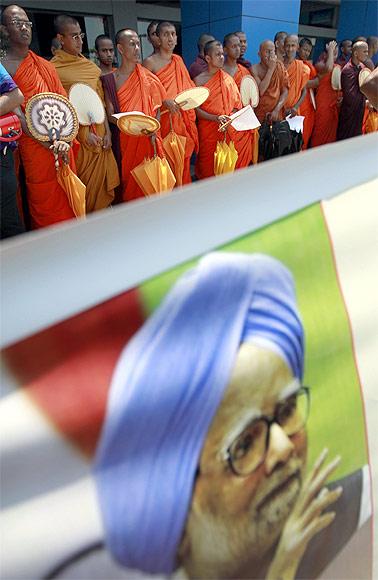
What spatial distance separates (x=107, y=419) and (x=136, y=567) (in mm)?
160

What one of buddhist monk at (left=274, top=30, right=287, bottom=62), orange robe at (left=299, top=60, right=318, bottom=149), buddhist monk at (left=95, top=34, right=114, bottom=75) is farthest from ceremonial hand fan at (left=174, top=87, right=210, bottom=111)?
orange robe at (left=299, top=60, right=318, bottom=149)

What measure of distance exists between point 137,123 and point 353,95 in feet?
10.9

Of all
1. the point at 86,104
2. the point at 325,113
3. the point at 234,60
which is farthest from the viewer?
the point at 325,113

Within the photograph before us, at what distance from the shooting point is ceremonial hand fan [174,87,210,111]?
2893 millimetres

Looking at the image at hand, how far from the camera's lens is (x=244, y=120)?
340cm

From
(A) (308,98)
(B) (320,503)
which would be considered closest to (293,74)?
(A) (308,98)

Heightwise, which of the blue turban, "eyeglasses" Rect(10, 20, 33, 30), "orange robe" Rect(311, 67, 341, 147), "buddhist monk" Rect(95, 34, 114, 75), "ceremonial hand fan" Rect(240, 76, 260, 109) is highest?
"eyeglasses" Rect(10, 20, 33, 30)

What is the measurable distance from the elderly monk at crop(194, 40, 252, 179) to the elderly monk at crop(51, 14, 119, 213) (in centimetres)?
95

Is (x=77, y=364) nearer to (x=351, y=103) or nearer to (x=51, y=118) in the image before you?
(x=51, y=118)

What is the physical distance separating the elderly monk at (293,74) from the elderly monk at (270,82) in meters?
0.22

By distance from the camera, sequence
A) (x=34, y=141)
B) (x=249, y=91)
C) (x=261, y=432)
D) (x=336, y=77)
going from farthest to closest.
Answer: (x=336, y=77)
(x=249, y=91)
(x=34, y=141)
(x=261, y=432)

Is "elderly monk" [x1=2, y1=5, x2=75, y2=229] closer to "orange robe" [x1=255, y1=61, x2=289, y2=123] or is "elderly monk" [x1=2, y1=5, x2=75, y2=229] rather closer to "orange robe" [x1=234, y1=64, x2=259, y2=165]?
"orange robe" [x1=234, y1=64, x2=259, y2=165]

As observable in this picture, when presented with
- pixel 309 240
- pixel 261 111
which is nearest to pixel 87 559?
pixel 309 240

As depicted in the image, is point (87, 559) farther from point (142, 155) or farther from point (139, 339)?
point (142, 155)
